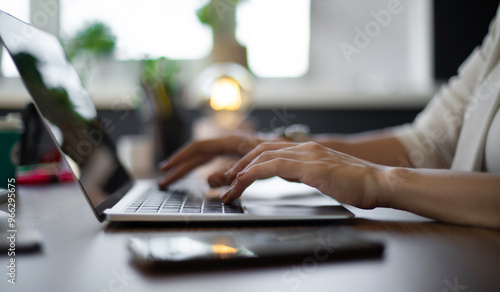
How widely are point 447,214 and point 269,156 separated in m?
0.22

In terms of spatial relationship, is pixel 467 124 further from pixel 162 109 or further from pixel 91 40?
pixel 91 40

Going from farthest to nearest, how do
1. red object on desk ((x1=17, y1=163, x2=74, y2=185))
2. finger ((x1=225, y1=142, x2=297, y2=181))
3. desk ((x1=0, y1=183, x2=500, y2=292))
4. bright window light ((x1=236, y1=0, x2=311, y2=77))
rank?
bright window light ((x1=236, y1=0, x2=311, y2=77))
red object on desk ((x1=17, y1=163, x2=74, y2=185))
finger ((x1=225, y1=142, x2=297, y2=181))
desk ((x1=0, y1=183, x2=500, y2=292))

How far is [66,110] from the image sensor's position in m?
0.55

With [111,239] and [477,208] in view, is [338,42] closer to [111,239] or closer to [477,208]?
[477,208]

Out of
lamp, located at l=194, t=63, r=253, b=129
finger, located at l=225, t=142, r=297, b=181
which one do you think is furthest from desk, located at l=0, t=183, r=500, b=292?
lamp, located at l=194, t=63, r=253, b=129

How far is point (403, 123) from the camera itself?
2262 millimetres

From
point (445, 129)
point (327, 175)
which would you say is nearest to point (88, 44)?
point (445, 129)

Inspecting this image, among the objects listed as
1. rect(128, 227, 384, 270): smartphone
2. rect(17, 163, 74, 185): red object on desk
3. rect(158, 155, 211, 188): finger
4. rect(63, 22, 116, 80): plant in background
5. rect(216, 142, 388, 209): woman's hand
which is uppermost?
rect(63, 22, 116, 80): plant in background

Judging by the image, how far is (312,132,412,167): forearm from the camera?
0.87 metres

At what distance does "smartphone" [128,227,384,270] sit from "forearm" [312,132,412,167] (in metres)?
0.47

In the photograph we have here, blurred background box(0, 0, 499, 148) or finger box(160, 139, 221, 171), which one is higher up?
blurred background box(0, 0, 499, 148)

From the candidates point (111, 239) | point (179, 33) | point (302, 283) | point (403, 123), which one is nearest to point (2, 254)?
point (111, 239)

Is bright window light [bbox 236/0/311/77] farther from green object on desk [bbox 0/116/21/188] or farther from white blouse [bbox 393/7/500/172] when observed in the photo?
green object on desk [bbox 0/116/21/188]

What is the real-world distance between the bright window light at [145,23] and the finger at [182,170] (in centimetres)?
135
